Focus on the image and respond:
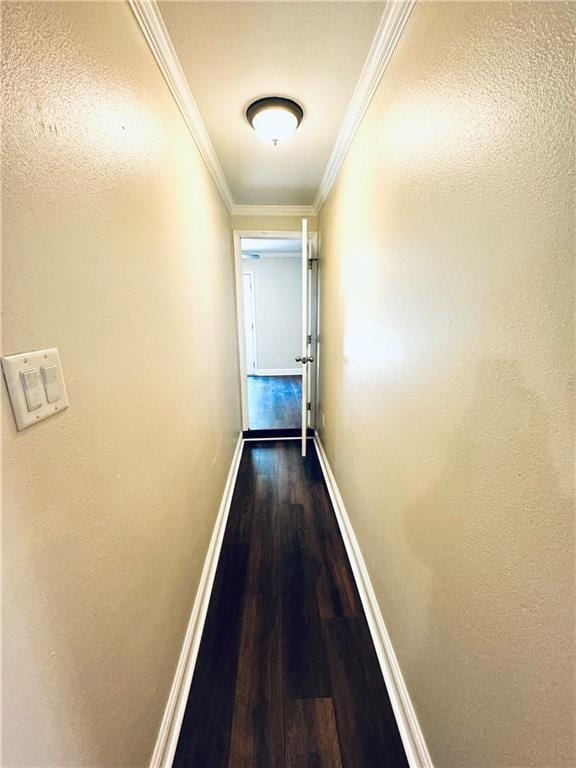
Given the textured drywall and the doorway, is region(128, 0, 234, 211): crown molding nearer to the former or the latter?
the doorway

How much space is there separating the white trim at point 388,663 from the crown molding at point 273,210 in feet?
8.64

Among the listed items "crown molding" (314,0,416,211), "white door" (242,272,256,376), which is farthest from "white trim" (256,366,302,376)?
"crown molding" (314,0,416,211)

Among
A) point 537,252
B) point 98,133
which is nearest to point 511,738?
point 537,252

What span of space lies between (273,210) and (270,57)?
171 cm

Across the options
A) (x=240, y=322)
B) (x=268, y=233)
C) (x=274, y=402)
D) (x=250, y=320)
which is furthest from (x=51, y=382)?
(x=250, y=320)

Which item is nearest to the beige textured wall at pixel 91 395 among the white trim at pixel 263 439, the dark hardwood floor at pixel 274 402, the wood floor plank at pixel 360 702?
the wood floor plank at pixel 360 702

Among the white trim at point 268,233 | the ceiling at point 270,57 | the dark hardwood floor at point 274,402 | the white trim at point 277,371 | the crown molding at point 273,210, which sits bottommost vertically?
the dark hardwood floor at point 274,402

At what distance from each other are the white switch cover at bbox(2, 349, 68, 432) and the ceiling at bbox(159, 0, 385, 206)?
1184mm

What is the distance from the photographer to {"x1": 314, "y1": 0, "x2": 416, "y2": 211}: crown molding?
2.94 feet

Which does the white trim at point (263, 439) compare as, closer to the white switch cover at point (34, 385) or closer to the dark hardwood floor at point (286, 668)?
the dark hardwood floor at point (286, 668)

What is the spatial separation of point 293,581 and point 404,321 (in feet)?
4.78

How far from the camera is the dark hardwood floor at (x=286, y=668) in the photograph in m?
0.97

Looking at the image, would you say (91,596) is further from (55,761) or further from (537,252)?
(537,252)

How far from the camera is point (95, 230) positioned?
0.66 meters
